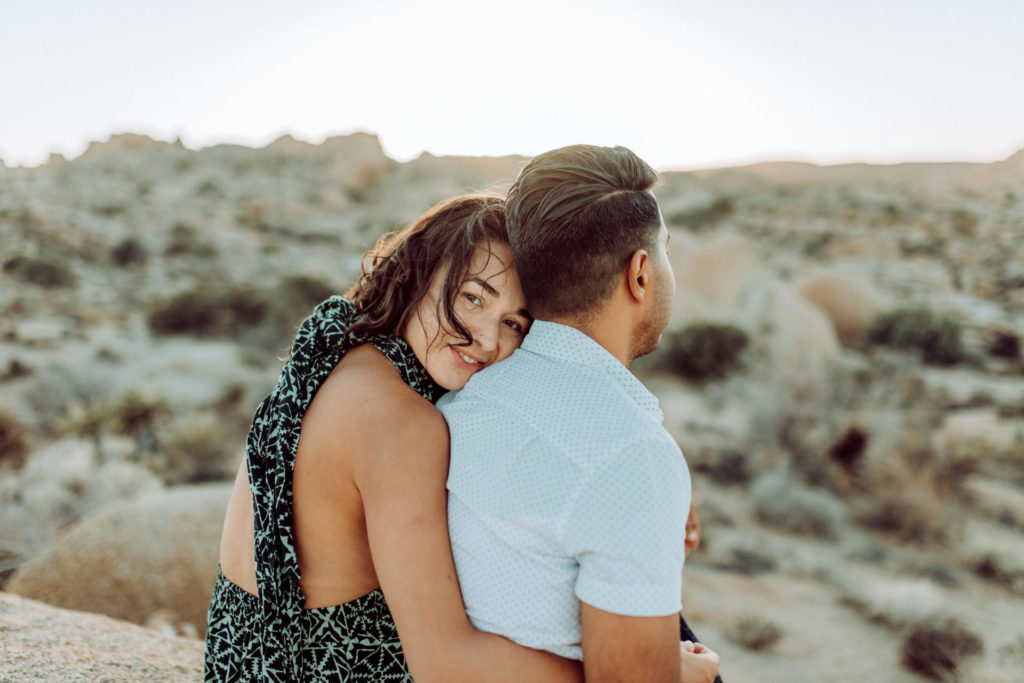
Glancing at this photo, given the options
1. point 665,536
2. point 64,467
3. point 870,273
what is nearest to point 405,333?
point 665,536

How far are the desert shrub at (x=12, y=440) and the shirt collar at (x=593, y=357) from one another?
274 inches

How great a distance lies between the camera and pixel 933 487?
22.8ft

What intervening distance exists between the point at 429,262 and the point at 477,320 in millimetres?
252

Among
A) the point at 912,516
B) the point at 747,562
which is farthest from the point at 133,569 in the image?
the point at 912,516

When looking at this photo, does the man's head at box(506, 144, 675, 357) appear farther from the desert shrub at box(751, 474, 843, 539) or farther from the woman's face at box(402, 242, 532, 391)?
the desert shrub at box(751, 474, 843, 539)

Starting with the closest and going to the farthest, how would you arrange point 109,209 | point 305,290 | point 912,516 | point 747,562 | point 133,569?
point 133,569, point 747,562, point 912,516, point 305,290, point 109,209

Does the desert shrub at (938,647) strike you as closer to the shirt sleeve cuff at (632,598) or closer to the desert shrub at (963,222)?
the shirt sleeve cuff at (632,598)

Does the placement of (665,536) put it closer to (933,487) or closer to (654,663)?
(654,663)

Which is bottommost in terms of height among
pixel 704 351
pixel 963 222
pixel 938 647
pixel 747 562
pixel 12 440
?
pixel 747 562

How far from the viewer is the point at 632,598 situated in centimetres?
120

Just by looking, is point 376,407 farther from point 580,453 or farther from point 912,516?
point 912,516

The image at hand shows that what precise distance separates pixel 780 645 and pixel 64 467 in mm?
6442

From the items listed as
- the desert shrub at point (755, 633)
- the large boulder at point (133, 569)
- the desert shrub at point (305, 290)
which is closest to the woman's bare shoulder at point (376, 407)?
the large boulder at point (133, 569)

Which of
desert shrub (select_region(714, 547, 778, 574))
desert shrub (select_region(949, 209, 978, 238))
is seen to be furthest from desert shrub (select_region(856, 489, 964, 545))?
desert shrub (select_region(949, 209, 978, 238))
